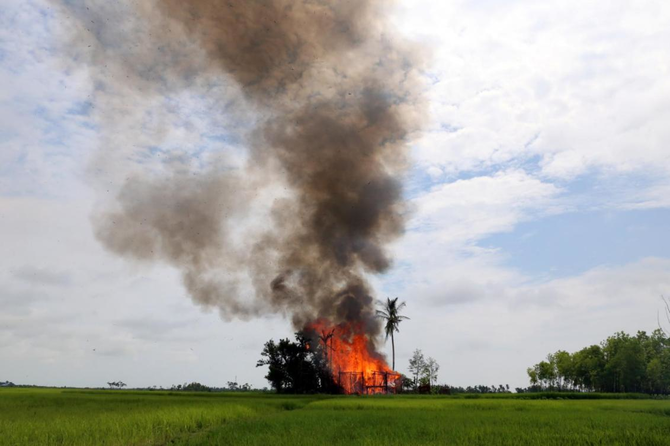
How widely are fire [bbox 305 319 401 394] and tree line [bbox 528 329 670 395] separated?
4278 cm

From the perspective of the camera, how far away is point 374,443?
13.6m

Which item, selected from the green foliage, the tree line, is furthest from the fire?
the tree line

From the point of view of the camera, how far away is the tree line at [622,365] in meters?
77.3

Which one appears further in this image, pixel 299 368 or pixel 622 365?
pixel 622 365

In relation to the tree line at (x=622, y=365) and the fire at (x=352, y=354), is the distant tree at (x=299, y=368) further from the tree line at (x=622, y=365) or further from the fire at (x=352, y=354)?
the tree line at (x=622, y=365)

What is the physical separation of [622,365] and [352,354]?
48807 mm

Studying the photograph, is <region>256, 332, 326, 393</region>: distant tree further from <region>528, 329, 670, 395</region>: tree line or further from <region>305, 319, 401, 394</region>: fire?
<region>528, 329, 670, 395</region>: tree line

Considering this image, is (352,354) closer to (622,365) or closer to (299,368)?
(299,368)

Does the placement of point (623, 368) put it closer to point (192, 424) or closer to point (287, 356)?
point (287, 356)

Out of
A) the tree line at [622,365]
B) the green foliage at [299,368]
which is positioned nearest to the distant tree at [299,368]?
the green foliage at [299,368]

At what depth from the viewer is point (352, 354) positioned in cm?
6494

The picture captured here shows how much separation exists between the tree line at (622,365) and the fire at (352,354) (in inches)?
1684

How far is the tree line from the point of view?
254ft

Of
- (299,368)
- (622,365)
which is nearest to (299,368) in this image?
(299,368)
